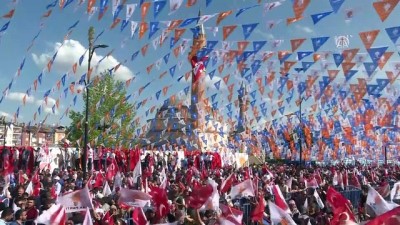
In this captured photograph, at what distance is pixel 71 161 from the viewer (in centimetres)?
2719

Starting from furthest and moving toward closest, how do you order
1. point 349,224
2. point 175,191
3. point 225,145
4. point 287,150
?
point 225,145 → point 287,150 → point 175,191 → point 349,224

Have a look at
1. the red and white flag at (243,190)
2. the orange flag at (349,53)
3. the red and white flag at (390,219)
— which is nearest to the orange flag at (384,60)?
the orange flag at (349,53)

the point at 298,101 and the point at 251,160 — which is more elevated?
the point at 298,101

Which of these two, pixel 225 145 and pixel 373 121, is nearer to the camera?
pixel 373 121

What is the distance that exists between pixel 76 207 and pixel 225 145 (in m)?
52.4

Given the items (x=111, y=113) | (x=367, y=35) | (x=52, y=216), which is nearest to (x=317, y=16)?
(x=367, y=35)

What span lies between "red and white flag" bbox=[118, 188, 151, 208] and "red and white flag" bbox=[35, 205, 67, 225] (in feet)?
7.71

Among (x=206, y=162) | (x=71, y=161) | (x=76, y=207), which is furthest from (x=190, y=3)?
(x=206, y=162)

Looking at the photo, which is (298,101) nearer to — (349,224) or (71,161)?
(71,161)

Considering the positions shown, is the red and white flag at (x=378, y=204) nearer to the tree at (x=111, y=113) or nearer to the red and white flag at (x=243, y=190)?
the red and white flag at (x=243, y=190)

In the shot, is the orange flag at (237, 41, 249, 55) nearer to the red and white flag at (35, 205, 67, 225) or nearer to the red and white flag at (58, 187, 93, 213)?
the red and white flag at (58, 187, 93, 213)

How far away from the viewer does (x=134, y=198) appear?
1034cm

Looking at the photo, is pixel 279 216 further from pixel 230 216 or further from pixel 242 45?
pixel 242 45

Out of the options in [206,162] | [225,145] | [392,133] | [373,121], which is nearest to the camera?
[206,162]
